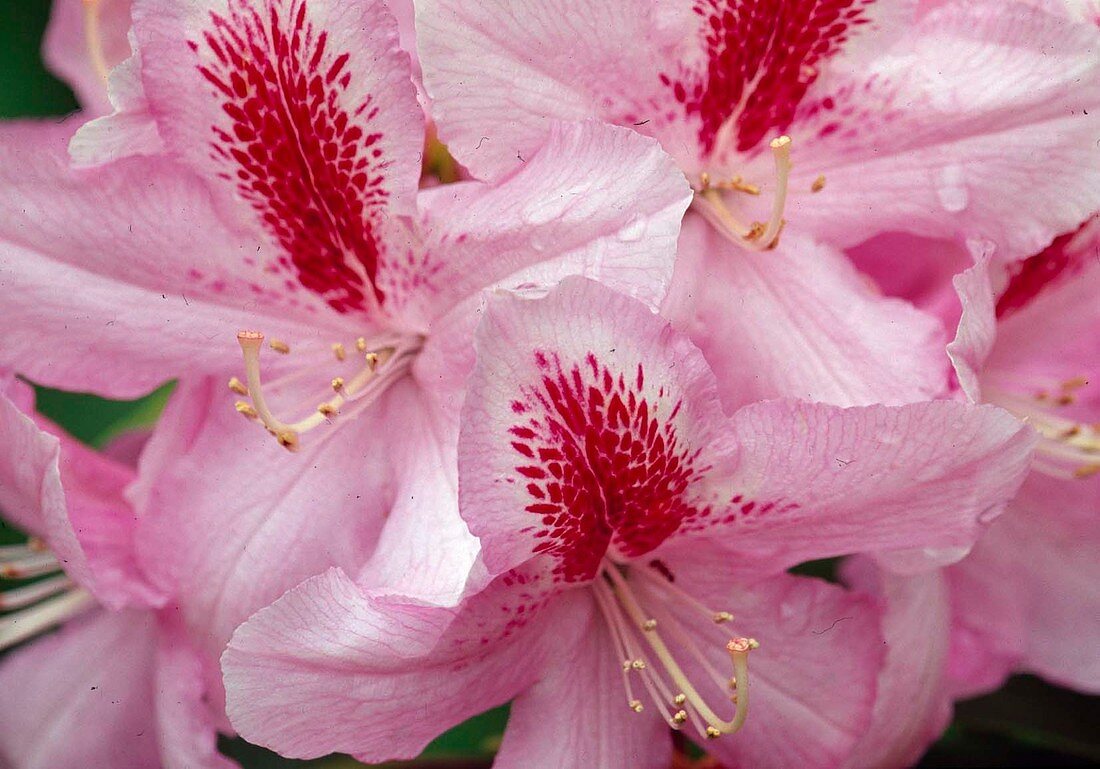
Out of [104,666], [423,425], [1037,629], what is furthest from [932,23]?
[104,666]

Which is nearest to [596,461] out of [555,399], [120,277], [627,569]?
[555,399]

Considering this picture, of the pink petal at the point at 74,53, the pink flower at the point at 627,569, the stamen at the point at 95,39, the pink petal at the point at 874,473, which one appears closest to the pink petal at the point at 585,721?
the pink flower at the point at 627,569

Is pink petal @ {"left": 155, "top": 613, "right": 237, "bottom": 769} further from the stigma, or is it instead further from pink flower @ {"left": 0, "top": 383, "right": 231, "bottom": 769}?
the stigma

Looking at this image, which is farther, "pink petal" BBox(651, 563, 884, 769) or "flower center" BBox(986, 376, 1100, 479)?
"flower center" BBox(986, 376, 1100, 479)

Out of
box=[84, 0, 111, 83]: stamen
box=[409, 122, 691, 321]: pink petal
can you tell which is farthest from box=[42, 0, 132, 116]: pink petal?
box=[409, 122, 691, 321]: pink petal

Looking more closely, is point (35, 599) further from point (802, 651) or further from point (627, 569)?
point (802, 651)

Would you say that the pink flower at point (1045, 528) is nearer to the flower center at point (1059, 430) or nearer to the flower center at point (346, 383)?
the flower center at point (1059, 430)

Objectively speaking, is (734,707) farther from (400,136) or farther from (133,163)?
(133,163)
